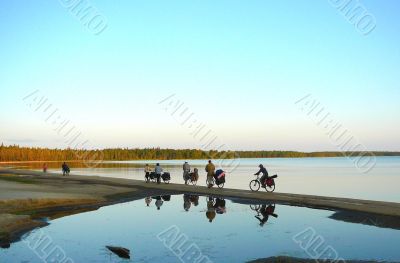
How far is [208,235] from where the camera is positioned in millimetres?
16266

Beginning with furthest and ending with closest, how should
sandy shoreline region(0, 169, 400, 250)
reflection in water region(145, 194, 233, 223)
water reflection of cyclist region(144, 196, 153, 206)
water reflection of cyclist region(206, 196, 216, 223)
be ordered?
water reflection of cyclist region(144, 196, 153, 206) < reflection in water region(145, 194, 233, 223) < water reflection of cyclist region(206, 196, 216, 223) < sandy shoreline region(0, 169, 400, 250)

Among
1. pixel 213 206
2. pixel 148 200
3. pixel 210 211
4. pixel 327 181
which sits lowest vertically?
pixel 148 200

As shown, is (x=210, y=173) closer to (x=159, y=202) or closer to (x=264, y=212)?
(x=159, y=202)

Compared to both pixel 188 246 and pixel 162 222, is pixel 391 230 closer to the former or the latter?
pixel 188 246

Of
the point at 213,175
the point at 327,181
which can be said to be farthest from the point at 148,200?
the point at 327,181

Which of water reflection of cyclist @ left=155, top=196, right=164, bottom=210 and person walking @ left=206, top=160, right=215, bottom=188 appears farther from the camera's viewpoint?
person walking @ left=206, top=160, right=215, bottom=188

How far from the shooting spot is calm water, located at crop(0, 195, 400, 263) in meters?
13.2

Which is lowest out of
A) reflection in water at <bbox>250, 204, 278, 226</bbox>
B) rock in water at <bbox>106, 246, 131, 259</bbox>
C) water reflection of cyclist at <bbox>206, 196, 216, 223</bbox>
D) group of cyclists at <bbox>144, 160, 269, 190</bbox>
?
rock in water at <bbox>106, 246, 131, 259</bbox>

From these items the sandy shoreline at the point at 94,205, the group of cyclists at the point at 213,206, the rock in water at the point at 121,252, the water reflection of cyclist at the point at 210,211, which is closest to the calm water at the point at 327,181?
the sandy shoreline at the point at 94,205

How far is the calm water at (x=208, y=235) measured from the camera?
1323cm

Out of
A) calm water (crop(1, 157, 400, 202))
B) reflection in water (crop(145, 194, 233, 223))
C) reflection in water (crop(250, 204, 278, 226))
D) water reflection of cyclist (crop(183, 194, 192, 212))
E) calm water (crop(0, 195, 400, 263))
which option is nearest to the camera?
calm water (crop(0, 195, 400, 263))

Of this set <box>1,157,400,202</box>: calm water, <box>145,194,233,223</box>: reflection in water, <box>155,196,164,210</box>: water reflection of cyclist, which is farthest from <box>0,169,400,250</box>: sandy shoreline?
<box>1,157,400,202</box>: calm water

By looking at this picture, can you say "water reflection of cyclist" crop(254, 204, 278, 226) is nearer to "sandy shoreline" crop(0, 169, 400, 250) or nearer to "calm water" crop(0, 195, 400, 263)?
"calm water" crop(0, 195, 400, 263)

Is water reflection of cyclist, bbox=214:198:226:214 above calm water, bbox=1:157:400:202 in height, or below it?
below
